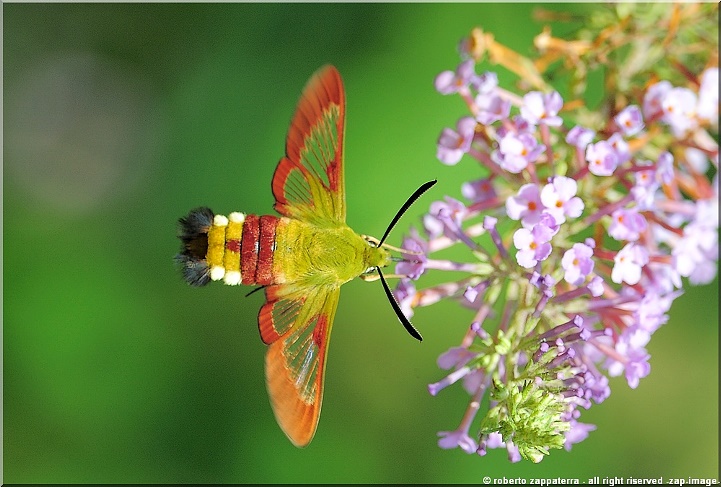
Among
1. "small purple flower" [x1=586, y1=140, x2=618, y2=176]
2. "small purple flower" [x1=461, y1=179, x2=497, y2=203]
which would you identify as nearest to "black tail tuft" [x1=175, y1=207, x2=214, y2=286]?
"small purple flower" [x1=461, y1=179, x2=497, y2=203]

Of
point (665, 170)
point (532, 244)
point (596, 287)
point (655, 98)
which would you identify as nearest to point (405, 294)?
point (532, 244)

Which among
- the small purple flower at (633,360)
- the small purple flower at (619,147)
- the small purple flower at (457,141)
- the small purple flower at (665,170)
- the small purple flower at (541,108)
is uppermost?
the small purple flower at (541,108)

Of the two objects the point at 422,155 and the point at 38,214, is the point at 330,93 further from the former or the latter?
the point at 38,214

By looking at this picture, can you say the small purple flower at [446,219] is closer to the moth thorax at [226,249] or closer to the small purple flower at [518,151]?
the small purple flower at [518,151]

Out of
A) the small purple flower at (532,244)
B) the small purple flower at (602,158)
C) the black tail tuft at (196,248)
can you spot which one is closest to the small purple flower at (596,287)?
the small purple flower at (532,244)

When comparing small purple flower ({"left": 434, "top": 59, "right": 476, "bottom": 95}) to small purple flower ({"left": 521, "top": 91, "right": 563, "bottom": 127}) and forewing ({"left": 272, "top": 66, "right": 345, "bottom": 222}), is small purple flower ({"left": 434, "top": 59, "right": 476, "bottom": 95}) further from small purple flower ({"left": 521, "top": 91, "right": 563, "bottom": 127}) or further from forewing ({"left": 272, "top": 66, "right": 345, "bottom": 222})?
forewing ({"left": 272, "top": 66, "right": 345, "bottom": 222})

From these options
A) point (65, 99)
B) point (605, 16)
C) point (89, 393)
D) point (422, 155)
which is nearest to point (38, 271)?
point (89, 393)

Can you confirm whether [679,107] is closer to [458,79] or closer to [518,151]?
[518,151]
